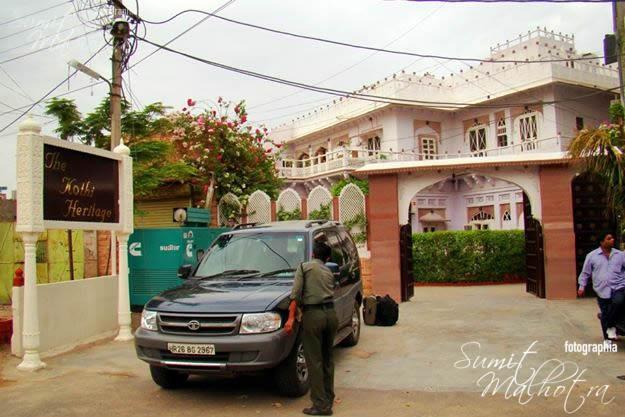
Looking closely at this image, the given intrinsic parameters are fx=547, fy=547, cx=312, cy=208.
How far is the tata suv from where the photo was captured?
214 inches

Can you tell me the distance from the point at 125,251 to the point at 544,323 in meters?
7.88

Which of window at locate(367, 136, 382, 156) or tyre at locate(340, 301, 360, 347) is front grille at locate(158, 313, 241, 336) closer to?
tyre at locate(340, 301, 360, 347)

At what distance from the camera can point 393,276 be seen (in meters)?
13.6

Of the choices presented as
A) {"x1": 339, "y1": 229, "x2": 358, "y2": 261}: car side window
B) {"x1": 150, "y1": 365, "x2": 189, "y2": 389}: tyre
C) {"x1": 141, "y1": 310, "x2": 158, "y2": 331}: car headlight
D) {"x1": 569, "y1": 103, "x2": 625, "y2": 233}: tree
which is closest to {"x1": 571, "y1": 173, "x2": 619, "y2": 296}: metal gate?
{"x1": 569, "y1": 103, "x2": 625, "y2": 233}: tree

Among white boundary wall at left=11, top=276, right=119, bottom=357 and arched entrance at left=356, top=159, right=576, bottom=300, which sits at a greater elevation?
arched entrance at left=356, top=159, right=576, bottom=300

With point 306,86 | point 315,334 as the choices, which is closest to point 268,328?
point 315,334

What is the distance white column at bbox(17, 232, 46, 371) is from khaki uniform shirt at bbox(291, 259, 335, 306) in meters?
4.07

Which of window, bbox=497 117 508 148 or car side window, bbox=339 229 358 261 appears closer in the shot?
car side window, bbox=339 229 358 261

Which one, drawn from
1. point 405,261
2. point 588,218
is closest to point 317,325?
point 405,261

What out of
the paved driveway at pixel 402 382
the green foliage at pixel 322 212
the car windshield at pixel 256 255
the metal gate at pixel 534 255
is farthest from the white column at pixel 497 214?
the car windshield at pixel 256 255

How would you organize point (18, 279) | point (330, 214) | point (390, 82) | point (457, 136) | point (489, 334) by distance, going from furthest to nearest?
point (457, 136) → point (390, 82) → point (330, 214) → point (489, 334) → point (18, 279)

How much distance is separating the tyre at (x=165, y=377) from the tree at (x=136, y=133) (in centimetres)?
757

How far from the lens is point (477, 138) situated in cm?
3288

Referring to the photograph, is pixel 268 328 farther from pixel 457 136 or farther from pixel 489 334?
pixel 457 136
